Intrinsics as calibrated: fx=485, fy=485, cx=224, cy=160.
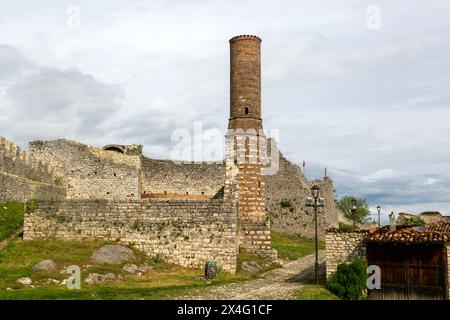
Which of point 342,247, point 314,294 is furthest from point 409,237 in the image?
point 314,294

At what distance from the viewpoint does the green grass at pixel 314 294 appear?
19297 millimetres

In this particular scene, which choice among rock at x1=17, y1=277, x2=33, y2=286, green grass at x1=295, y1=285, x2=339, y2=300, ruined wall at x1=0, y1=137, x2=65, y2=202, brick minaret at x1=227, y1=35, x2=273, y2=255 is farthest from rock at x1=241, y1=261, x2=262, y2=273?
ruined wall at x1=0, y1=137, x2=65, y2=202

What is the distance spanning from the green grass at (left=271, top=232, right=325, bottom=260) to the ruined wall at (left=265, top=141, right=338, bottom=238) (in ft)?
5.13

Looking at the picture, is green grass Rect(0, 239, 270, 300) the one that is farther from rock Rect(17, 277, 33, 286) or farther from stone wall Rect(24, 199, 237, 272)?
stone wall Rect(24, 199, 237, 272)

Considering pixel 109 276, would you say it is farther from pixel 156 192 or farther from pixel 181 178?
pixel 181 178

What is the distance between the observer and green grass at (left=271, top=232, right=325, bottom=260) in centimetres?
3465

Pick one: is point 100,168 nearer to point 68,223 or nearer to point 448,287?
point 68,223

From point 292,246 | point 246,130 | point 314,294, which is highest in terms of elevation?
point 246,130

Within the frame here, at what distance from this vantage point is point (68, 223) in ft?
87.4

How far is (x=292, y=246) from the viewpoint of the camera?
131 feet

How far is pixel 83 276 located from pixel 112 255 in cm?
294
